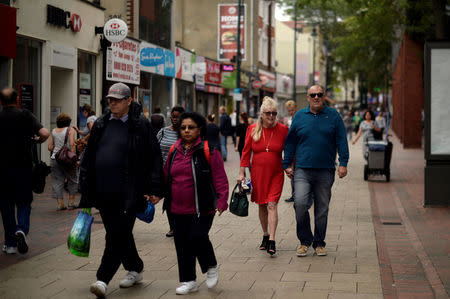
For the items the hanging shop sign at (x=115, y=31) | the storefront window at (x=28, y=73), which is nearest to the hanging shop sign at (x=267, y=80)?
the storefront window at (x=28, y=73)

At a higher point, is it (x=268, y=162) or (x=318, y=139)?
(x=318, y=139)

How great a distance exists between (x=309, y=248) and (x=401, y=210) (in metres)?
4.09

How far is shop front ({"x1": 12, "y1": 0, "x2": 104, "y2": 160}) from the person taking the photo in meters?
18.2

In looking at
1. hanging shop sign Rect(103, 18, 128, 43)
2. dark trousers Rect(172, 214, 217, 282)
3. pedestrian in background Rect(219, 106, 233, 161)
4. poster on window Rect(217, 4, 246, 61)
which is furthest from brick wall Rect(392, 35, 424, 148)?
dark trousers Rect(172, 214, 217, 282)

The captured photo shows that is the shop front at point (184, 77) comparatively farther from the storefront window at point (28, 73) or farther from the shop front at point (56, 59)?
the storefront window at point (28, 73)

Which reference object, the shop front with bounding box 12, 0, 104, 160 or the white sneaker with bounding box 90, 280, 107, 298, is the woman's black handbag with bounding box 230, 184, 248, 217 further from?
the shop front with bounding box 12, 0, 104, 160

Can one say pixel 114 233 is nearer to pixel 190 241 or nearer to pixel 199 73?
pixel 190 241

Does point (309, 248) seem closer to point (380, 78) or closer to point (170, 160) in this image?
point (170, 160)

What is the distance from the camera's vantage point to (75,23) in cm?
2103

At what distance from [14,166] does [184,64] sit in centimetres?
2674

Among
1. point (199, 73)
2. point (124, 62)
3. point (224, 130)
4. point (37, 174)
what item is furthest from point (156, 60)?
point (37, 174)

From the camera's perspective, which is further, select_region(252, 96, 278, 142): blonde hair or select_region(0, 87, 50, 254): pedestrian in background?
select_region(252, 96, 278, 142): blonde hair

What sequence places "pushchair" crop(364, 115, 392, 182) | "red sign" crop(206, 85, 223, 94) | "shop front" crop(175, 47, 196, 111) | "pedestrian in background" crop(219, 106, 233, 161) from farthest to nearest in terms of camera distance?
1. "red sign" crop(206, 85, 223, 94)
2. "shop front" crop(175, 47, 196, 111)
3. "pedestrian in background" crop(219, 106, 233, 161)
4. "pushchair" crop(364, 115, 392, 182)

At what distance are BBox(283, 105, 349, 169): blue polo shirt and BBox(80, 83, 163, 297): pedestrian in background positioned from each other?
241 centimetres
